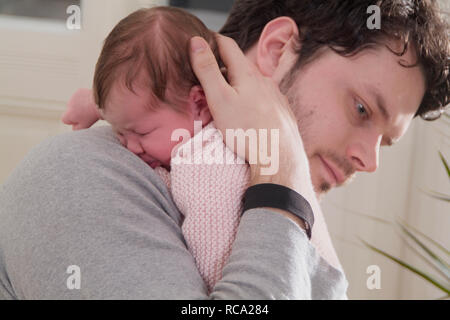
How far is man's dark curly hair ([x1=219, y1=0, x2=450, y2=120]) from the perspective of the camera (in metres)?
1.31

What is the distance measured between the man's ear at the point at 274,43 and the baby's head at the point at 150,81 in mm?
286

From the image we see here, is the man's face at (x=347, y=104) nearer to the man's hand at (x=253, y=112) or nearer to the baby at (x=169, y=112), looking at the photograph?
the man's hand at (x=253, y=112)

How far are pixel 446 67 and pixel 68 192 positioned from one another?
947 mm

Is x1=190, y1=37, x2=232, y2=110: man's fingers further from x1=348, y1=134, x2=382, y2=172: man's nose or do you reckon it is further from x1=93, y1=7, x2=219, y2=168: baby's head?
x1=348, y1=134, x2=382, y2=172: man's nose

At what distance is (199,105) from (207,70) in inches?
3.1

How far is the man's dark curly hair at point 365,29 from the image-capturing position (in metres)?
1.31

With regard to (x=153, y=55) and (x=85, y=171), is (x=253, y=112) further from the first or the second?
(x=85, y=171)

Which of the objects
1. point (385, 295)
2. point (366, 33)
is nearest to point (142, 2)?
point (366, 33)

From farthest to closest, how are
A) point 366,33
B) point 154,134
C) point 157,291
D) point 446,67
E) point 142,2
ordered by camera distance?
1. point 142,2
2. point 446,67
3. point 366,33
4. point 154,134
5. point 157,291

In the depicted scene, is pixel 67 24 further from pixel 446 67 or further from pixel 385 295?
pixel 385 295

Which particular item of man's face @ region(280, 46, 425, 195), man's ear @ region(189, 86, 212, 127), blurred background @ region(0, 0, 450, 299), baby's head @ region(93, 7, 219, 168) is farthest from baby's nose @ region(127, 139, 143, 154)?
blurred background @ region(0, 0, 450, 299)

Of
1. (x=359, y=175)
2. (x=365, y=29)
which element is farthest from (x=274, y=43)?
(x=359, y=175)

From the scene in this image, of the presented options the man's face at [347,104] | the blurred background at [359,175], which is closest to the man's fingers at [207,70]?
the man's face at [347,104]

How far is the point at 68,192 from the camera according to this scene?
893 mm
